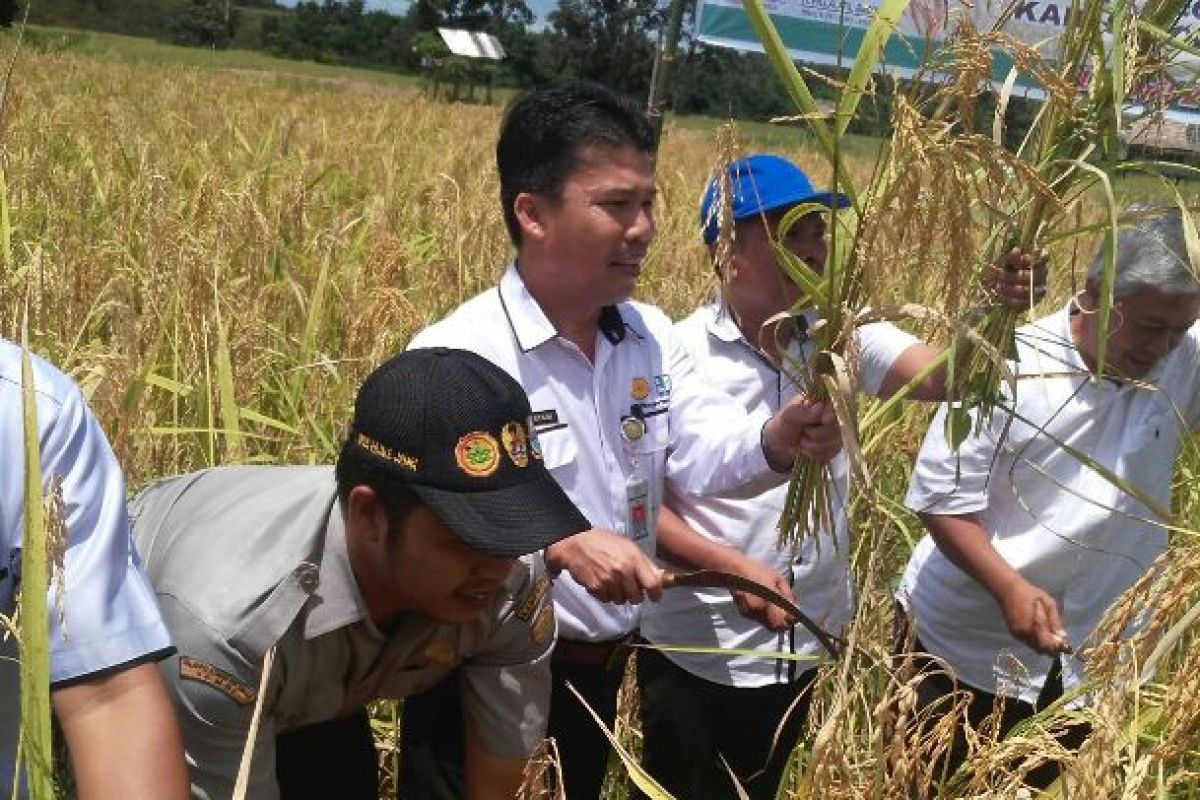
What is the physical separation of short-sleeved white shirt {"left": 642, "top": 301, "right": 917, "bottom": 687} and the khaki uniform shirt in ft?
1.66

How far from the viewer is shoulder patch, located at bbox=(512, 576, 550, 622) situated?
1.44 metres

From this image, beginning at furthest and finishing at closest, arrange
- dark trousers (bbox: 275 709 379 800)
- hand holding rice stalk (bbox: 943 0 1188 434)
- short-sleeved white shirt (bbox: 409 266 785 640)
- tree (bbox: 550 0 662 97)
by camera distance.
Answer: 1. tree (bbox: 550 0 662 97)
2. short-sleeved white shirt (bbox: 409 266 785 640)
3. dark trousers (bbox: 275 709 379 800)
4. hand holding rice stalk (bbox: 943 0 1188 434)

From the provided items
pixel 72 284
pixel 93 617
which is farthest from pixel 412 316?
pixel 93 617

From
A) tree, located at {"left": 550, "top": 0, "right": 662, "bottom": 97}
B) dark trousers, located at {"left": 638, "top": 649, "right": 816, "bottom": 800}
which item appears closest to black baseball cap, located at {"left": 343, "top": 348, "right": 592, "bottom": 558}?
dark trousers, located at {"left": 638, "top": 649, "right": 816, "bottom": 800}

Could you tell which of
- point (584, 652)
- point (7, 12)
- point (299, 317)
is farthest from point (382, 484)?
point (7, 12)

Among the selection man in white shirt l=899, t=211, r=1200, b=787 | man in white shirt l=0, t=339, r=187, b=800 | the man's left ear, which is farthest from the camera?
man in white shirt l=899, t=211, r=1200, b=787

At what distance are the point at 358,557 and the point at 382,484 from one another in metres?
0.09

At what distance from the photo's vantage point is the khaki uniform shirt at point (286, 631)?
3.97 ft

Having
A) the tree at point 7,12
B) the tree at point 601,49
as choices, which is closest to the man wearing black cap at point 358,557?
the tree at point 7,12

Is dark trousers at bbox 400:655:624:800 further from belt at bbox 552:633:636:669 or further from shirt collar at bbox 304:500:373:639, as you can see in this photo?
shirt collar at bbox 304:500:373:639

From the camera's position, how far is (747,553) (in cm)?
195

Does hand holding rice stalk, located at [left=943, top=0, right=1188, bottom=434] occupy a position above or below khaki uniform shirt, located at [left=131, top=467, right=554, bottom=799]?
above

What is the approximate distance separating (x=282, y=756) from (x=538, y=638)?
16.4 inches

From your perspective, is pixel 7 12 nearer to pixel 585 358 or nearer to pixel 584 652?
pixel 585 358
